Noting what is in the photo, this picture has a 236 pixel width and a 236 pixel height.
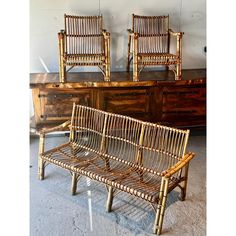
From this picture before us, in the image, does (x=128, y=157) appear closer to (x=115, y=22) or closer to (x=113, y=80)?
(x=113, y=80)

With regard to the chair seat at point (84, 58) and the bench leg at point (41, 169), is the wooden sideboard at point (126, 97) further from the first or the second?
the bench leg at point (41, 169)

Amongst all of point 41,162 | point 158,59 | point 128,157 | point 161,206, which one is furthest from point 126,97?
point 161,206

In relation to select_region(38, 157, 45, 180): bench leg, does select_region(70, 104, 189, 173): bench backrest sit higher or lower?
higher

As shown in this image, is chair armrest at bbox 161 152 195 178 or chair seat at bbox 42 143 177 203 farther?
chair seat at bbox 42 143 177 203

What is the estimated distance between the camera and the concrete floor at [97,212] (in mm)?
2111

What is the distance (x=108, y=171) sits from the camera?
7.61ft

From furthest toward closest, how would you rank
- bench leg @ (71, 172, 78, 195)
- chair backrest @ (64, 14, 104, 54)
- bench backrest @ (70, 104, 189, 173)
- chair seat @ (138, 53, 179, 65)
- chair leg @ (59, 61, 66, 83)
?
chair backrest @ (64, 14, 104, 54) → chair seat @ (138, 53, 179, 65) → chair leg @ (59, 61, 66, 83) → bench leg @ (71, 172, 78, 195) → bench backrest @ (70, 104, 189, 173)

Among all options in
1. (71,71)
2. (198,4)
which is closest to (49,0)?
(71,71)

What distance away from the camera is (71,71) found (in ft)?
12.0

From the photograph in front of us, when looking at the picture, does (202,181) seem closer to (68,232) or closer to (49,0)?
(68,232)

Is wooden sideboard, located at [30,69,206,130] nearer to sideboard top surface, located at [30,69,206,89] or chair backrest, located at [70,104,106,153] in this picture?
sideboard top surface, located at [30,69,206,89]

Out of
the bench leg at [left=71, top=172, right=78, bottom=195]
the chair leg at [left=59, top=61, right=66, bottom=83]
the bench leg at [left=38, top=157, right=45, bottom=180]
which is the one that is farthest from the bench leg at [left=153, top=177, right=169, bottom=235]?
the chair leg at [left=59, top=61, right=66, bottom=83]

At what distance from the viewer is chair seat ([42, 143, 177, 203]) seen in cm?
206

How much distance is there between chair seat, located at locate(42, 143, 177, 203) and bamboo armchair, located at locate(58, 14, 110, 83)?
2.91ft
